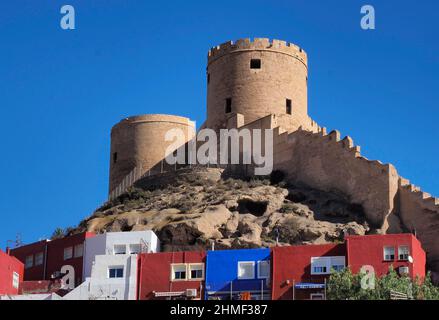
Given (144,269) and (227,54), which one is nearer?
(144,269)

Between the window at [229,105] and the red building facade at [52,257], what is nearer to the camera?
the red building facade at [52,257]

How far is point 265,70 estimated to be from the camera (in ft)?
214

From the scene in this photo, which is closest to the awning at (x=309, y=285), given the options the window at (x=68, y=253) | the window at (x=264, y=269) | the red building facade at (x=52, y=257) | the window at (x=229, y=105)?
the window at (x=264, y=269)

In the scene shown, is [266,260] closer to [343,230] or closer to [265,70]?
[343,230]

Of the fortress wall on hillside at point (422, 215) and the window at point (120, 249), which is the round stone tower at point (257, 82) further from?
the window at point (120, 249)

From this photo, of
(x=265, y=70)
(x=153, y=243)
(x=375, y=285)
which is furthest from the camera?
A: (x=265, y=70)

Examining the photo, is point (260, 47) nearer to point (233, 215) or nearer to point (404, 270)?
point (233, 215)

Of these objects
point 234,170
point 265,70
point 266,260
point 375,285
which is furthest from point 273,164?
point 375,285

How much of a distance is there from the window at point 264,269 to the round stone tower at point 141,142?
19.2 meters

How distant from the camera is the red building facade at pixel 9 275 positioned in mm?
49938

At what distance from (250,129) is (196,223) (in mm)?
9241

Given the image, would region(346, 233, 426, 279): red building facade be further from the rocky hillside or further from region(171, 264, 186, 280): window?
region(171, 264, 186, 280): window
